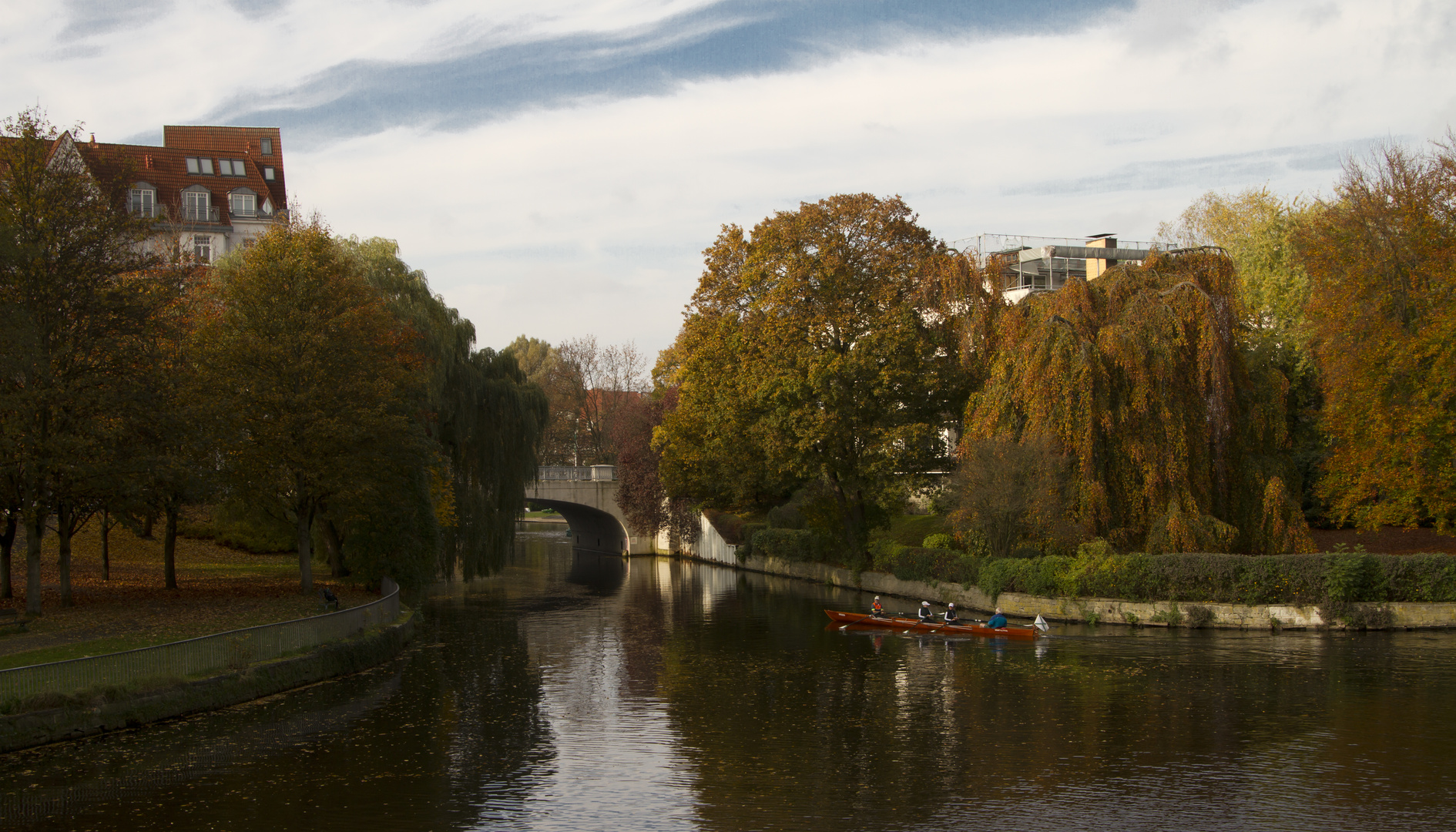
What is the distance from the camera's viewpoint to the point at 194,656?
845 inches

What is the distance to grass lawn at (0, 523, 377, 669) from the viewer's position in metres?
24.4

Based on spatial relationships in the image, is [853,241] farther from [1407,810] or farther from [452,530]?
[1407,810]

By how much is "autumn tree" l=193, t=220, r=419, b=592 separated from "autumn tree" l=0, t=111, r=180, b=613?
335cm

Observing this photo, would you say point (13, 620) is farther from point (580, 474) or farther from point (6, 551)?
Result: point (580, 474)

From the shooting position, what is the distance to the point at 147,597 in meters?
32.8

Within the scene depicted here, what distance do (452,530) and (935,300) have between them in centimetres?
2011

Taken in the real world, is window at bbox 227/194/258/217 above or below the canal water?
above

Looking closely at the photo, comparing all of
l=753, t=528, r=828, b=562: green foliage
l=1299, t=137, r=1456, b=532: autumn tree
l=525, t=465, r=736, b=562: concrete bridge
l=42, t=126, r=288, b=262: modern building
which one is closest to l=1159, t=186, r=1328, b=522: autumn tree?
l=1299, t=137, r=1456, b=532: autumn tree

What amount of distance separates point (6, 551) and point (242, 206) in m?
42.3

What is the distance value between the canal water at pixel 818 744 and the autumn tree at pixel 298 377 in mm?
6401

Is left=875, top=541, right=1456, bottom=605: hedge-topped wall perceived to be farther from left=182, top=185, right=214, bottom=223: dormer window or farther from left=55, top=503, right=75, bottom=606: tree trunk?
left=182, top=185, right=214, bottom=223: dormer window

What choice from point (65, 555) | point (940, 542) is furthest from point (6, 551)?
point (940, 542)

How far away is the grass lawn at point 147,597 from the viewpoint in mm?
24438

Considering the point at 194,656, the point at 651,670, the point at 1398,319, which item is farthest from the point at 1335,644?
the point at 194,656
